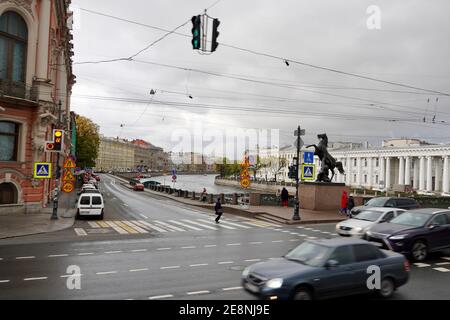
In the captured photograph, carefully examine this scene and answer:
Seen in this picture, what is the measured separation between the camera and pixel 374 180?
116938 millimetres

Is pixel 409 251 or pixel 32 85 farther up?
pixel 32 85

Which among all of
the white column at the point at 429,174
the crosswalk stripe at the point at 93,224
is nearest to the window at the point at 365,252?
the crosswalk stripe at the point at 93,224

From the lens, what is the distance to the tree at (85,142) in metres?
81.8

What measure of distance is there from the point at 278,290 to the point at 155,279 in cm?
419

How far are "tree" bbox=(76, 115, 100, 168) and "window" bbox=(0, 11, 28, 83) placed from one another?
181 ft

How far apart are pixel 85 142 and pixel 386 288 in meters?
79.9

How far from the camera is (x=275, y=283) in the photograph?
8648 millimetres

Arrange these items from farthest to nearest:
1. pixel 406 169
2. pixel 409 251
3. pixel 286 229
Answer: pixel 406 169, pixel 286 229, pixel 409 251

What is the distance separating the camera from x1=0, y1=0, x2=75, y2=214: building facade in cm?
2698

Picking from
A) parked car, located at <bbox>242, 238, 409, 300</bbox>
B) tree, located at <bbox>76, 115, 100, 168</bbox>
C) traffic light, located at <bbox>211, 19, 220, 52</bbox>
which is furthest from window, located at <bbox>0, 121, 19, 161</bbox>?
tree, located at <bbox>76, 115, 100, 168</bbox>

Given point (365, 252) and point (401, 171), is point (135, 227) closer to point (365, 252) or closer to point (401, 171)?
point (365, 252)
